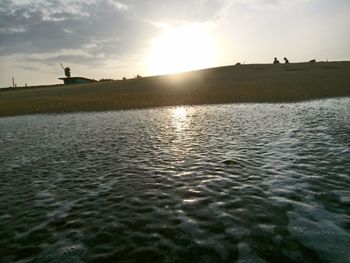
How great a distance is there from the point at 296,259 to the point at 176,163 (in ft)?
23.1

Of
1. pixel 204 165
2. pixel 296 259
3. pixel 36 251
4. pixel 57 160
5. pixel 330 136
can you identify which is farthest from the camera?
pixel 330 136

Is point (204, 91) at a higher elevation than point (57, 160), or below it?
higher

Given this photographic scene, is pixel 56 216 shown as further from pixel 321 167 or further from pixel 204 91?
pixel 204 91

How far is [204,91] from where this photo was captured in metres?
42.9

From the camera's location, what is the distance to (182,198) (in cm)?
902

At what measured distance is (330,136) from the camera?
15.3 metres

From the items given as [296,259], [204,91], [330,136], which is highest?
[204,91]

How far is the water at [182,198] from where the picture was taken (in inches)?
257

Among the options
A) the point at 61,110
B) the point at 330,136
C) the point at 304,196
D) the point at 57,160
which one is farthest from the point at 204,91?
the point at 304,196

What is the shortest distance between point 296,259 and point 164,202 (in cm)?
396

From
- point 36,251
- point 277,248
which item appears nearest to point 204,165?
point 277,248

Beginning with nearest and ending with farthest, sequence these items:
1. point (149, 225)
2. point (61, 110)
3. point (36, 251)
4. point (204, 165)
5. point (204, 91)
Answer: point (36, 251), point (149, 225), point (204, 165), point (61, 110), point (204, 91)

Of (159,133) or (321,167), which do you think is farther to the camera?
(159,133)

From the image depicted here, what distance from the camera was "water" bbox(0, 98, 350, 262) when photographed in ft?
21.4
